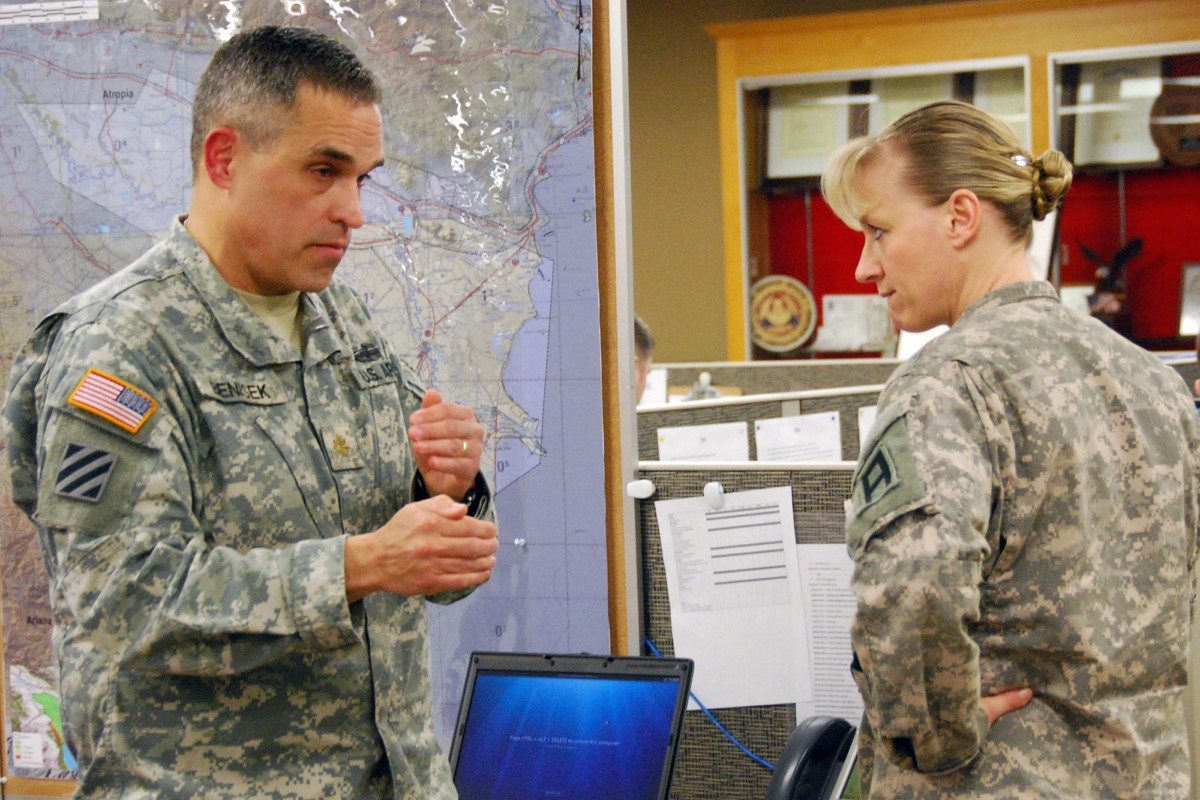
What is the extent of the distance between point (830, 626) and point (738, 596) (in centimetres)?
16

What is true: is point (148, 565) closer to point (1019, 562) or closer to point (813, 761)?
point (1019, 562)

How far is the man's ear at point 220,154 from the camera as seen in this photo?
3.99 ft

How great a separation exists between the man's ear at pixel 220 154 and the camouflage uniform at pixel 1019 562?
2.33 ft

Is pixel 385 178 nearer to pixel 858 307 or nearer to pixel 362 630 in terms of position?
pixel 362 630

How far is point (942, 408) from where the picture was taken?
116 cm

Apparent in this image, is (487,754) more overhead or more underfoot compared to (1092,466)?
more underfoot

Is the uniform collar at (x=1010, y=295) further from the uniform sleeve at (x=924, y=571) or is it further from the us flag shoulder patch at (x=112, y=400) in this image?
the us flag shoulder patch at (x=112, y=400)

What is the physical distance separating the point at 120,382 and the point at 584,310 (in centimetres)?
95

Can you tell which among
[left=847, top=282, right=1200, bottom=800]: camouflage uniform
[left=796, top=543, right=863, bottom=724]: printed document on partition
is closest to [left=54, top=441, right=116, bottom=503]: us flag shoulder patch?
[left=847, top=282, right=1200, bottom=800]: camouflage uniform

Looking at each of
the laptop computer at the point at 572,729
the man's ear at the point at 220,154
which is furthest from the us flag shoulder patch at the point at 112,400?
the laptop computer at the point at 572,729

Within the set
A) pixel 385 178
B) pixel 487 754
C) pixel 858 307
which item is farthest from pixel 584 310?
pixel 858 307

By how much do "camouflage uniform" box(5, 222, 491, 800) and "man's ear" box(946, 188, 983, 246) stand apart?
2.13 ft

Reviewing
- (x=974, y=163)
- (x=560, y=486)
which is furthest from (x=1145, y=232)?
(x=974, y=163)

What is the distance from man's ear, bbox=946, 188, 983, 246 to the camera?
1276 millimetres
